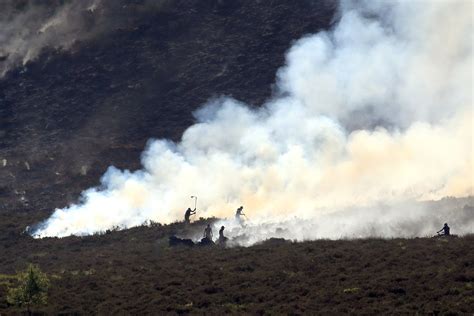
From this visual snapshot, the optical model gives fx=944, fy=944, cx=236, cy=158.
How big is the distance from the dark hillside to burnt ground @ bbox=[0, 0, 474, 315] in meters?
0.19

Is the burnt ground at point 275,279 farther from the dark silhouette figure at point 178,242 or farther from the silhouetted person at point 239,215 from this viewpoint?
the silhouetted person at point 239,215

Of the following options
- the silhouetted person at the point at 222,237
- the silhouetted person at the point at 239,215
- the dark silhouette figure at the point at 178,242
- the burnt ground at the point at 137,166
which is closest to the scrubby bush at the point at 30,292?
the burnt ground at the point at 137,166

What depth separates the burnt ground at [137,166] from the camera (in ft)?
168

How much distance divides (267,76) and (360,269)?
67.0 m

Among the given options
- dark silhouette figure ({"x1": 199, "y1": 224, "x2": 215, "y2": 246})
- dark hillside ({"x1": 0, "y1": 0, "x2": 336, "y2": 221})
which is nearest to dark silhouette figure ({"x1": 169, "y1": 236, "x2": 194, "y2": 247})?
dark silhouette figure ({"x1": 199, "y1": 224, "x2": 215, "y2": 246})

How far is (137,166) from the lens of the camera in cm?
10569

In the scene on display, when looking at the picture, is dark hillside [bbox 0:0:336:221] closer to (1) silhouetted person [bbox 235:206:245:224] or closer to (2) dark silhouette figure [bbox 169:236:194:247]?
(1) silhouetted person [bbox 235:206:245:224]

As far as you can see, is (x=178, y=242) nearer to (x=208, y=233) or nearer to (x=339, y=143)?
(x=208, y=233)

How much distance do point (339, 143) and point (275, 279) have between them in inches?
1369

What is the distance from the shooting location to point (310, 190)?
82.0 m

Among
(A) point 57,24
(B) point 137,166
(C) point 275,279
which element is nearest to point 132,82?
(A) point 57,24

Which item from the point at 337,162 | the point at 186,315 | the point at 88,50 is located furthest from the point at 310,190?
the point at 88,50

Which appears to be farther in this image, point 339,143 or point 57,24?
point 57,24

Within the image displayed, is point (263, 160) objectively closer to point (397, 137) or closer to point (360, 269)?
point (397, 137)
